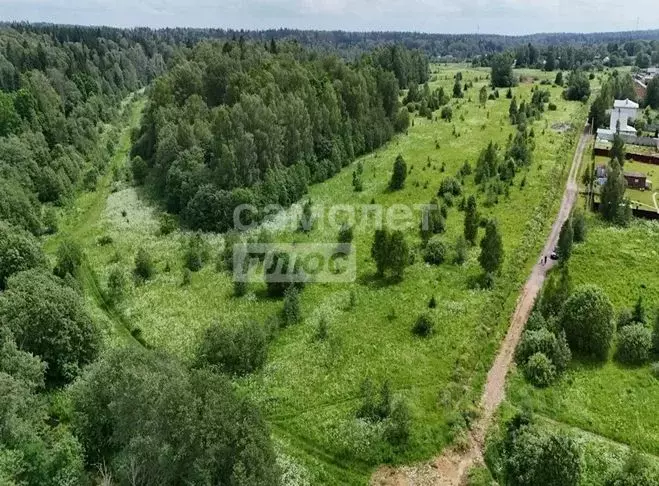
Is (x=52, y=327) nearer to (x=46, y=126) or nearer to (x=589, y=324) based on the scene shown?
(x=589, y=324)

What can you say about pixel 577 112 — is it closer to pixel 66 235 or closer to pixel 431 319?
pixel 431 319

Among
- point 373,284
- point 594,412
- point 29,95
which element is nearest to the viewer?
point 594,412

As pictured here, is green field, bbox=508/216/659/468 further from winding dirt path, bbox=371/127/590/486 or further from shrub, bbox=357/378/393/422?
shrub, bbox=357/378/393/422

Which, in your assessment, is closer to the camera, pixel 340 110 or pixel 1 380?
pixel 1 380

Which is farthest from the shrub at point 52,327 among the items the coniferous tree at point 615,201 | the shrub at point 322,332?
the coniferous tree at point 615,201

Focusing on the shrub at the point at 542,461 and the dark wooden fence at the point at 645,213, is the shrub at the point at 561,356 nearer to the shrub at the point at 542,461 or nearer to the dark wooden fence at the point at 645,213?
the shrub at the point at 542,461

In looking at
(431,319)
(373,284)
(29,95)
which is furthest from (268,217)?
(29,95)
